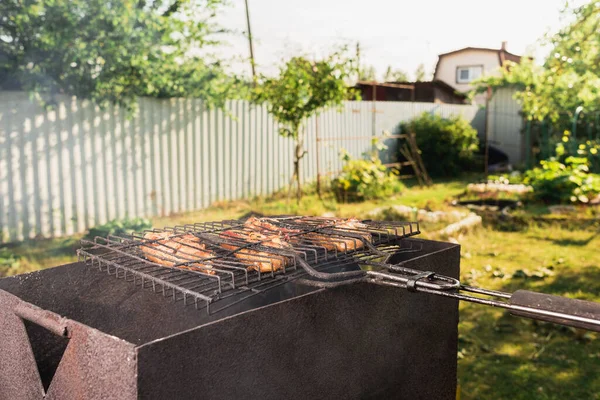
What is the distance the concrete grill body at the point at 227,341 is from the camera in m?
1.53

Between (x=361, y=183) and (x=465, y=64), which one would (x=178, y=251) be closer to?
(x=361, y=183)

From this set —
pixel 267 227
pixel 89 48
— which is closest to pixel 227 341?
pixel 267 227

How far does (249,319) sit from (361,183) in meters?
9.24

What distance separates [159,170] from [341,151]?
4.63 meters

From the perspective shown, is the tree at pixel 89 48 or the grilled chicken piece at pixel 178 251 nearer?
the grilled chicken piece at pixel 178 251

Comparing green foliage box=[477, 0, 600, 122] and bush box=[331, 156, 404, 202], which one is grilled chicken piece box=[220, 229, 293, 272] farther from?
bush box=[331, 156, 404, 202]

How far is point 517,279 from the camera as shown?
570 cm

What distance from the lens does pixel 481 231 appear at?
25.3ft

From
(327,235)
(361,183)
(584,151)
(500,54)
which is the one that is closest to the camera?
(327,235)

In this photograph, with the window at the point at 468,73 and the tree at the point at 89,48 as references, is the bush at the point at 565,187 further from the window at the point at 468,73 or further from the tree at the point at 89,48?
the window at the point at 468,73

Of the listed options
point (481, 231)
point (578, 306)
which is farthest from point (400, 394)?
point (481, 231)

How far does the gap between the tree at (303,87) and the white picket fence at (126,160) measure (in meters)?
0.73

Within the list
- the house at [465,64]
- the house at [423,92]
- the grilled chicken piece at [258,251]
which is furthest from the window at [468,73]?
the grilled chicken piece at [258,251]

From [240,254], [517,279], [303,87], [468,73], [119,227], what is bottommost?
[517,279]
